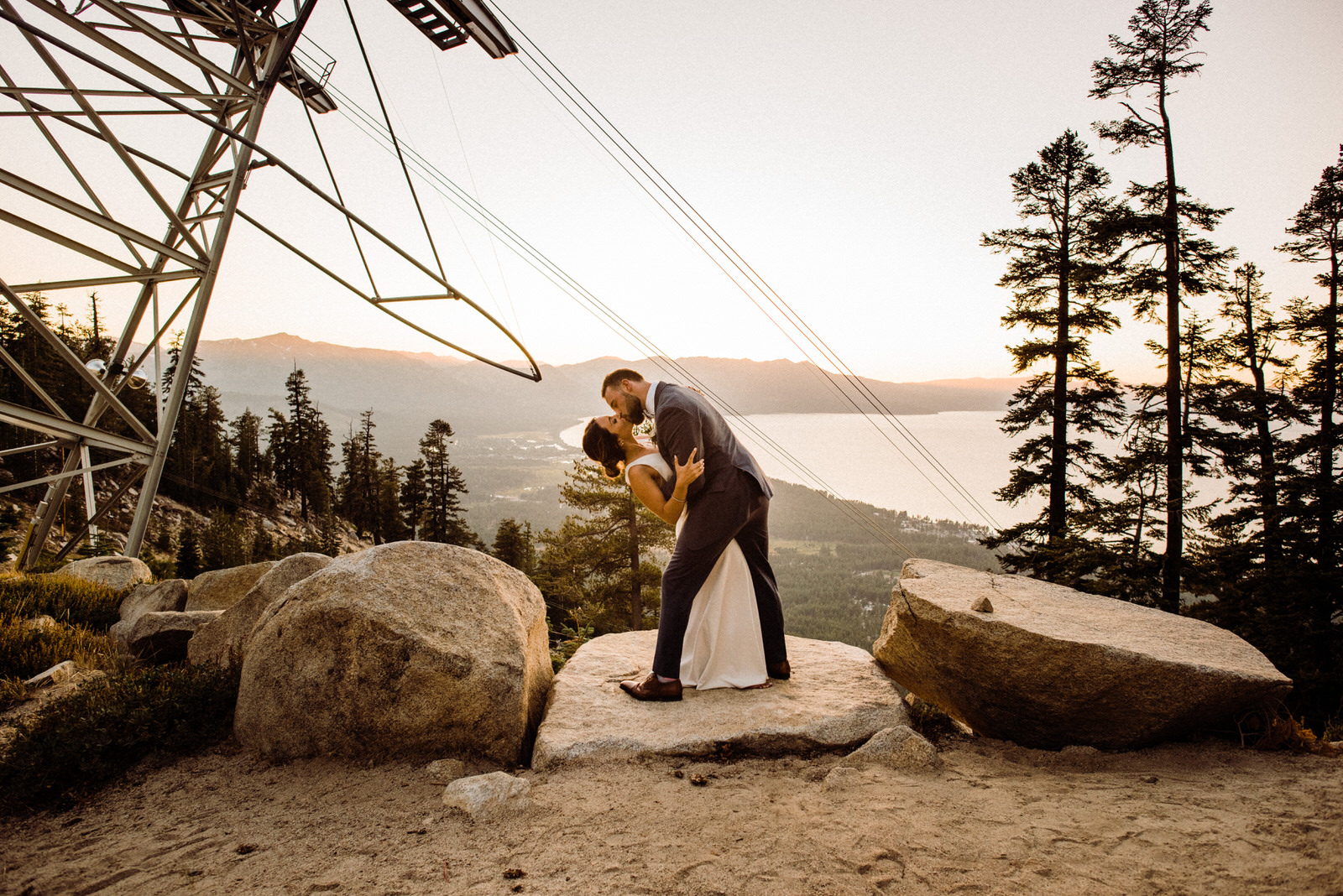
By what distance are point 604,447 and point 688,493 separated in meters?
0.85

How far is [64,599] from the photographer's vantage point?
25.4 feet

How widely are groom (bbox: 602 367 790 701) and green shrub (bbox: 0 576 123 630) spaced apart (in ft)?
24.8

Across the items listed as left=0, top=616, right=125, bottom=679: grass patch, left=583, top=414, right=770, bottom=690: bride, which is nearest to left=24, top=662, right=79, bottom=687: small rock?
left=0, top=616, right=125, bottom=679: grass patch

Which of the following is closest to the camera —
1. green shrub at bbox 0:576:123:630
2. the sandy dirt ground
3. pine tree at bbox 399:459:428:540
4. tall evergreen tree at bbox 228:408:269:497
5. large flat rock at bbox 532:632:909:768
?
the sandy dirt ground

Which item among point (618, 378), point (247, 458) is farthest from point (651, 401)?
point (247, 458)

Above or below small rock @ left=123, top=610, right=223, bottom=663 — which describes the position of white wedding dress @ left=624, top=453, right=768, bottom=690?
above

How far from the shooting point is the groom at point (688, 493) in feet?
→ 15.2

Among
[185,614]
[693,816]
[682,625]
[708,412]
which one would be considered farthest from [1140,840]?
[185,614]

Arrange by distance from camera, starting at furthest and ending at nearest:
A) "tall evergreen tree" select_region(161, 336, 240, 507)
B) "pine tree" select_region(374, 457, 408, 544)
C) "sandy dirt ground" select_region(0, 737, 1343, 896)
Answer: "pine tree" select_region(374, 457, 408, 544), "tall evergreen tree" select_region(161, 336, 240, 507), "sandy dirt ground" select_region(0, 737, 1343, 896)

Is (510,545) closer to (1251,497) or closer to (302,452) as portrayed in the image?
(302,452)

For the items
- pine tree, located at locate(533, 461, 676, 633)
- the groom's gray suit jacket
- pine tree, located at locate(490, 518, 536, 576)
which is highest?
the groom's gray suit jacket

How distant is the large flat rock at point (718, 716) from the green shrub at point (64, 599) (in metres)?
6.89

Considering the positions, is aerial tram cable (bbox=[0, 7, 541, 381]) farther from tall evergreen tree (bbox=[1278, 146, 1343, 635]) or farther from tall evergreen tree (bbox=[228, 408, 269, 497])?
tall evergreen tree (bbox=[228, 408, 269, 497])

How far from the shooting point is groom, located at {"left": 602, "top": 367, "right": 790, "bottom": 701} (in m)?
4.64
